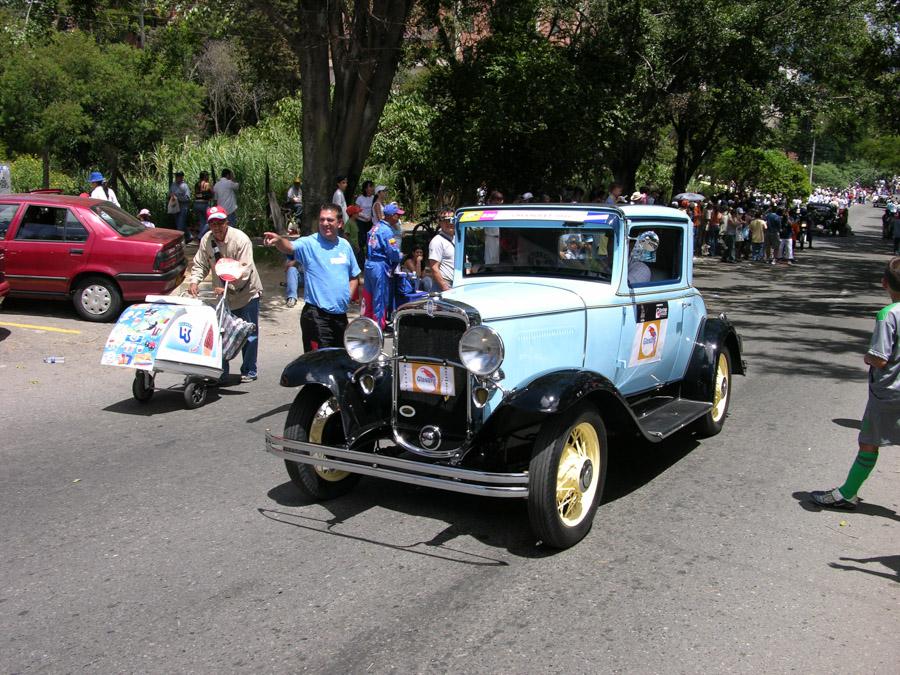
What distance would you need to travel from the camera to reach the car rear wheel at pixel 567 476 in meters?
4.67

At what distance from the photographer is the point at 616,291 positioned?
5.90 metres

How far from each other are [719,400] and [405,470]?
3720 millimetres

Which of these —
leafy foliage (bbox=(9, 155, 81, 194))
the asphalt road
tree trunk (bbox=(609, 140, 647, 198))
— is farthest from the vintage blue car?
leafy foliage (bbox=(9, 155, 81, 194))

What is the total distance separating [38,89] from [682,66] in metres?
16.1

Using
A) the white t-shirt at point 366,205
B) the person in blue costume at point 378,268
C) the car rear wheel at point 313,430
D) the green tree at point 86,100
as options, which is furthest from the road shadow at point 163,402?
the green tree at point 86,100

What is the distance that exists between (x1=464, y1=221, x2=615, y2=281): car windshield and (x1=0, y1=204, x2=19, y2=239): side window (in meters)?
8.46

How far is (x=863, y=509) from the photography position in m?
5.72

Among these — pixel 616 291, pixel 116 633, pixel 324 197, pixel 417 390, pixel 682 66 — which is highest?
pixel 682 66

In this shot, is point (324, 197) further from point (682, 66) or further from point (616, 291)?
point (682, 66)

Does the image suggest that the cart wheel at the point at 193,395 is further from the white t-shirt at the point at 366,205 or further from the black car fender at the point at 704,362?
the white t-shirt at the point at 366,205

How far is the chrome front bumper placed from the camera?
4.57 meters

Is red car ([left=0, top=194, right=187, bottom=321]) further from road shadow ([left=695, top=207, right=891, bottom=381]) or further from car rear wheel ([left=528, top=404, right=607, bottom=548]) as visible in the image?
car rear wheel ([left=528, top=404, right=607, bottom=548])

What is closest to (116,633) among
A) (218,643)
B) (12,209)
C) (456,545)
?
(218,643)

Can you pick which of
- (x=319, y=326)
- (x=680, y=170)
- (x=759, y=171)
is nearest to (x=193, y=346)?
(x=319, y=326)
